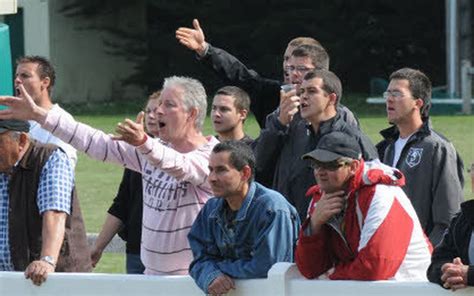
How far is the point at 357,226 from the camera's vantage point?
674cm

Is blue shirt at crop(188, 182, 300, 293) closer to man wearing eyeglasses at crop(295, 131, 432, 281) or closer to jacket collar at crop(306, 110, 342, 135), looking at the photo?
man wearing eyeglasses at crop(295, 131, 432, 281)

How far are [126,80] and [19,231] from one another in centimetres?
2947

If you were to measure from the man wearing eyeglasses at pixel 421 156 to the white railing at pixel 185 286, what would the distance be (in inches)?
58.3

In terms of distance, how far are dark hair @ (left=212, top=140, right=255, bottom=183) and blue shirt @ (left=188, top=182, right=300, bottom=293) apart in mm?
115

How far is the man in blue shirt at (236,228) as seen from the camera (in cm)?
702

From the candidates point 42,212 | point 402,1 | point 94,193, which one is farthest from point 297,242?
point 402,1

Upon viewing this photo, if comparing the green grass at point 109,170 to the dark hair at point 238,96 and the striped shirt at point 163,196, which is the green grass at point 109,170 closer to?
the dark hair at point 238,96

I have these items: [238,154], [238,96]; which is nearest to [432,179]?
[238,96]

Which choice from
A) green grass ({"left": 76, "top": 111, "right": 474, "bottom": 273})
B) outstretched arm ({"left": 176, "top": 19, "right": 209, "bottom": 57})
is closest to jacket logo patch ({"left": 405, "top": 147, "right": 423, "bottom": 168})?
outstretched arm ({"left": 176, "top": 19, "right": 209, "bottom": 57})

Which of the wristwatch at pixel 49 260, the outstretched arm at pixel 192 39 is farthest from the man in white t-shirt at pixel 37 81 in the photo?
the wristwatch at pixel 49 260

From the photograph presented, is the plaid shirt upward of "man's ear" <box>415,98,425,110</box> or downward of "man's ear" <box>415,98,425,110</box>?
downward

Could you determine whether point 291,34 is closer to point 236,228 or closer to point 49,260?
point 49,260

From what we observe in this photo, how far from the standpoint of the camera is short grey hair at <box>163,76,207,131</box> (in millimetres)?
7766

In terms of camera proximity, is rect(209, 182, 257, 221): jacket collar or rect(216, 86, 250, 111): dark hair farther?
rect(216, 86, 250, 111): dark hair
